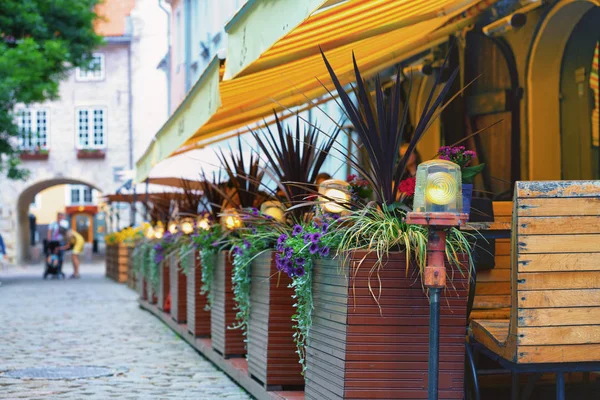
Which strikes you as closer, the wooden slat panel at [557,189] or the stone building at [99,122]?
the wooden slat panel at [557,189]

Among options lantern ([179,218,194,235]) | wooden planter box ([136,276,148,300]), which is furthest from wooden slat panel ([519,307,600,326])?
wooden planter box ([136,276,148,300])

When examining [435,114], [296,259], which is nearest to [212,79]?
[296,259]

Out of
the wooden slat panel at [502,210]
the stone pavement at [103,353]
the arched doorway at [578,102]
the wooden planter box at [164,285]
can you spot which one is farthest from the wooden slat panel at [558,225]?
the wooden planter box at [164,285]

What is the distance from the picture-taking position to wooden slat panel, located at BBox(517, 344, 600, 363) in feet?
12.6

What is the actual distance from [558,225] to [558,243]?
6cm

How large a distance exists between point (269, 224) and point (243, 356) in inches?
73.1

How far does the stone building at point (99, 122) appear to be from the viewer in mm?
41406

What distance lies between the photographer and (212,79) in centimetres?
620

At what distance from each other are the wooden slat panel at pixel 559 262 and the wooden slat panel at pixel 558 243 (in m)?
0.02

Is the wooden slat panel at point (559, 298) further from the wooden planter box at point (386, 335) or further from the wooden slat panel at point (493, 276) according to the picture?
the wooden slat panel at point (493, 276)

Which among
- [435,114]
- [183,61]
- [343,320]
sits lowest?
[343,320]

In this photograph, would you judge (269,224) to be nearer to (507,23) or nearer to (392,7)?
(392,7)

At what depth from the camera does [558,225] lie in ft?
12.7

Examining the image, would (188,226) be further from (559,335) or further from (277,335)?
(559,335)
